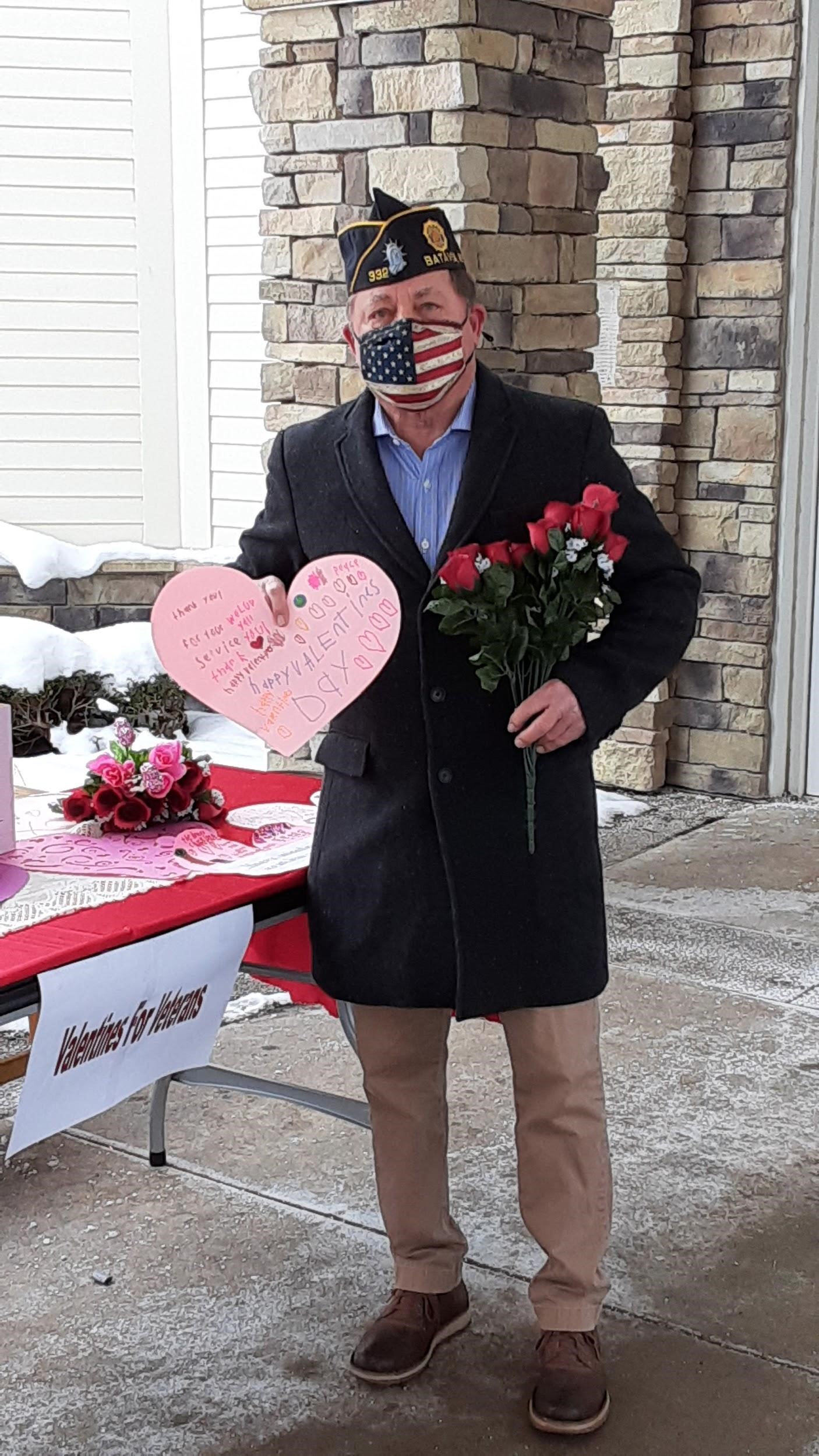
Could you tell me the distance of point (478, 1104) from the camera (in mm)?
3520

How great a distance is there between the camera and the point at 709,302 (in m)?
5.59

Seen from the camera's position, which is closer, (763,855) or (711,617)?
(763,855)

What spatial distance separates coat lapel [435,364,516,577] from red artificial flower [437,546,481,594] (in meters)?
0.09

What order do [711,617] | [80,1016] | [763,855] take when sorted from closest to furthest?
[80,1016]
[763,855]
[711,617]

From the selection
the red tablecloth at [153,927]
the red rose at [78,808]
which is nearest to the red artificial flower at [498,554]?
the red tablecloth at [153,927]

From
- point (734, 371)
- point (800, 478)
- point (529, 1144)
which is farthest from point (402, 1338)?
point (734, 371)

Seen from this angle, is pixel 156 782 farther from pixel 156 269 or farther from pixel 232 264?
pixel 156 269

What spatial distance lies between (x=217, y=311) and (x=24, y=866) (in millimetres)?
4589

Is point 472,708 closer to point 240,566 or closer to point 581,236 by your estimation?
point 240,566

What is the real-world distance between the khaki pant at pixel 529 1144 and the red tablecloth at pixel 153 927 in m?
0.27

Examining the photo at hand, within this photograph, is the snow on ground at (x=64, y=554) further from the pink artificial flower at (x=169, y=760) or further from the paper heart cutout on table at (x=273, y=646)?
the paper heart cutout on table at (x=273, y=646)

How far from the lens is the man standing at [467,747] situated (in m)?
2.32

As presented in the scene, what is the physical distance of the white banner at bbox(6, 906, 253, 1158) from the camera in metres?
2.13

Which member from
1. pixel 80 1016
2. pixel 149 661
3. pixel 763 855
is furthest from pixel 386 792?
pixel 149 661
